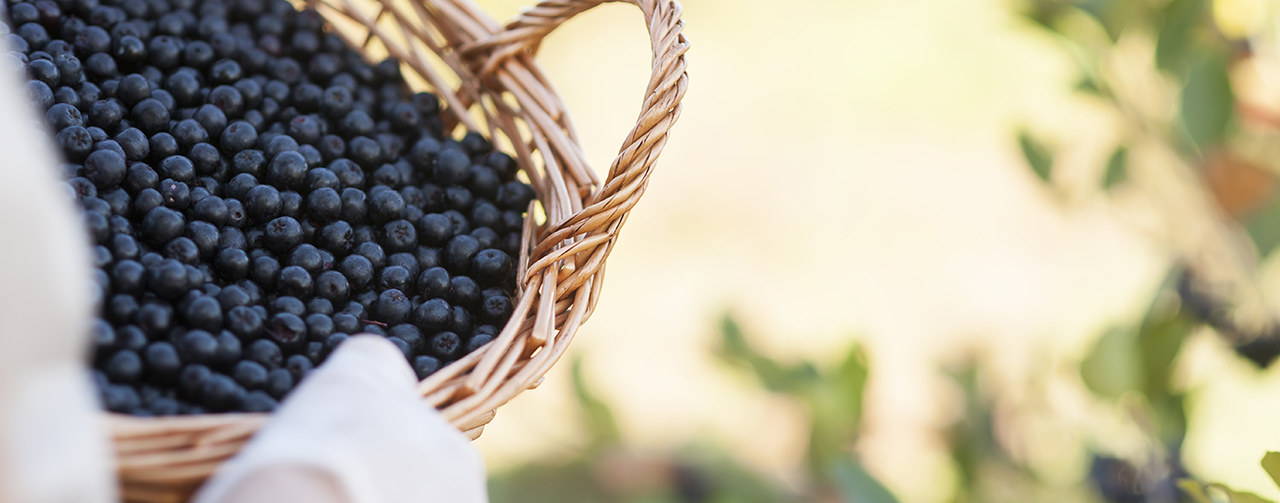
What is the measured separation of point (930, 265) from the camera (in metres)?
1.84

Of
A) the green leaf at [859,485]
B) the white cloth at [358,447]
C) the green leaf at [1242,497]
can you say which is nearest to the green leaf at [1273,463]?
the green leaf at [1242,497]

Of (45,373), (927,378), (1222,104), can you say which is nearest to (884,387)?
(927,378)

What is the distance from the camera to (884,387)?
1680 mm

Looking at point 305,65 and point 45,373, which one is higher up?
point 305,65

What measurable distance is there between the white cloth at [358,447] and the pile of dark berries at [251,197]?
65mm

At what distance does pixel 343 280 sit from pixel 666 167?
4.77 ft

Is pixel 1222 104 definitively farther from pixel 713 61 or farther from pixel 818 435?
pixel 713 61

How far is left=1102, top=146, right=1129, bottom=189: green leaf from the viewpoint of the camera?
3.75 feet

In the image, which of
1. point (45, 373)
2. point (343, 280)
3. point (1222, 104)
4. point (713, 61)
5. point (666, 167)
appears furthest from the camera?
point (713, 61)

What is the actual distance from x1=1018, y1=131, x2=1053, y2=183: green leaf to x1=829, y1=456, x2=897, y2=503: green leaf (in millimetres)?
535

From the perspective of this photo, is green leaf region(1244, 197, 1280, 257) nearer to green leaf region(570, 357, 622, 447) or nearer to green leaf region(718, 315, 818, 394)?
green leaf region(718, 315, 818, 394)

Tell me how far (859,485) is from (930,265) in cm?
107

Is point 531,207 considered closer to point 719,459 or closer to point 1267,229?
point 719,459

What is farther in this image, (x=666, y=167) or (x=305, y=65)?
(x=666, y=167)
